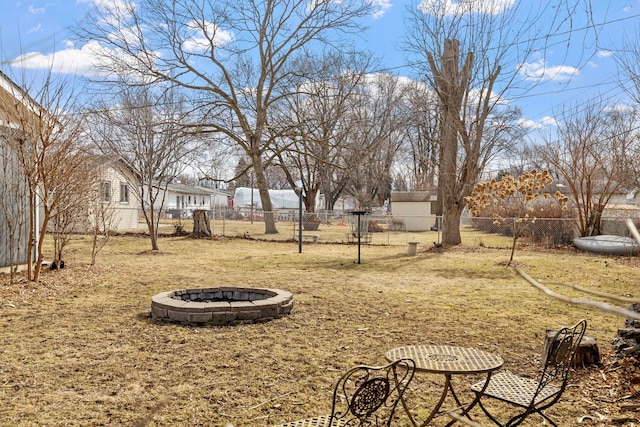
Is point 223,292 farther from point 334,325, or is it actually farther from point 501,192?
point 501,192

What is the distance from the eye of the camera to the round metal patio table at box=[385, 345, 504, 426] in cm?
288

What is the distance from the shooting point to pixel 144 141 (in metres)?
16.0

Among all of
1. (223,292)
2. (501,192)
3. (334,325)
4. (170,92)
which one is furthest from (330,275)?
(170,92)

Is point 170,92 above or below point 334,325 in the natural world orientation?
above

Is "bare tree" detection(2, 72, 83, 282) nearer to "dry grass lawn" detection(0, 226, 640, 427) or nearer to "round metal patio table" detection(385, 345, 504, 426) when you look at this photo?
"dry grass lawn" detection(0, 226, 640, 427)

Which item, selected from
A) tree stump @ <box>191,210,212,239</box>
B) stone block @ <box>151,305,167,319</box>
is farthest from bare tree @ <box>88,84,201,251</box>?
stone block @ <box>151,305,167,319</box>

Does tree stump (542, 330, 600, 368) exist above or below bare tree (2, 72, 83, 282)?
below

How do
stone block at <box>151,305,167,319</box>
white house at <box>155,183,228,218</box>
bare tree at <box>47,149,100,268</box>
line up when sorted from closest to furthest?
stone block at <box>151,305,167,319</box>
bare tree at <box>47,149,100,268</box>
white house at <box>155,183,228,218</box>

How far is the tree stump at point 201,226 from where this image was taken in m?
20.0

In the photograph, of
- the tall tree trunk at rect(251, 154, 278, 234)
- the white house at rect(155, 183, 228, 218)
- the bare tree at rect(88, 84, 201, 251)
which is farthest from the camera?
the white house at rect(155, 183, 228, 218)

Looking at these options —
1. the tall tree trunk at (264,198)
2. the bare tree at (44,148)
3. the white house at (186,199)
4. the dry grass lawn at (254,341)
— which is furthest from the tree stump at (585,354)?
the white house at (186,199)

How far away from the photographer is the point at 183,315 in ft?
20.3

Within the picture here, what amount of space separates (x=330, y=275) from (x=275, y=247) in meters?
7.23

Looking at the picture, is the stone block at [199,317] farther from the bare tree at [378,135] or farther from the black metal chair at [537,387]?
the bare tree at [378,135]
